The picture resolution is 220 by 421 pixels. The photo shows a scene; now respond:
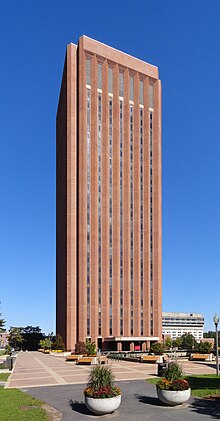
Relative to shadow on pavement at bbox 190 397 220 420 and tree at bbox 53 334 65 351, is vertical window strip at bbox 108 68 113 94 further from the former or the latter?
shadow on pavement at bbox 190 397 220 420

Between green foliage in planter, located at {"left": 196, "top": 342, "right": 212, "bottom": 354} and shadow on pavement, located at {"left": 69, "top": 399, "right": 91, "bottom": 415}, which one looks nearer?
shadow on pavement, located at {"left": 69, "top": 399, "right": 91, "bottom": 415}

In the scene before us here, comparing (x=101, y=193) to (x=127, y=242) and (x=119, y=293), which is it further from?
(x=119, y=293)

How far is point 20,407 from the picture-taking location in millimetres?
19219

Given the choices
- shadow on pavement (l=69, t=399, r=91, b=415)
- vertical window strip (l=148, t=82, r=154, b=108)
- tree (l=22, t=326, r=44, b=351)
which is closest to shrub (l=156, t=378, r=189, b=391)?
shadow on pavement (l=69, t=399, r=91, b=415)

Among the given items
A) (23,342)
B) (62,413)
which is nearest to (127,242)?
(23,342)

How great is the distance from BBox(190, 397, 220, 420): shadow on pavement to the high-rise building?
78339 mm

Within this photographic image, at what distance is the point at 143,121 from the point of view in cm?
11544

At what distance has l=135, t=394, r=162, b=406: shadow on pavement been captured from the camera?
65.7 ft

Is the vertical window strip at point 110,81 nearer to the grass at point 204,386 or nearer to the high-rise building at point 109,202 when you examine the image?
the high-rise building at point 109,202

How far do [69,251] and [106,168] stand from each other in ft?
72.0

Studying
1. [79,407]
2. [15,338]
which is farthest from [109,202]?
[79,407]

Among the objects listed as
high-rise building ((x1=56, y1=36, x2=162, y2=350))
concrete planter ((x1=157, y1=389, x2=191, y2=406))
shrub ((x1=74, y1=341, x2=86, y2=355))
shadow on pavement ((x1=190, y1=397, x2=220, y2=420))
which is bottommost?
shrub ((x1=74, y1=341, x2=86, y2=355))

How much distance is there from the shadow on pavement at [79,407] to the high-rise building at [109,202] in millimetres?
77499

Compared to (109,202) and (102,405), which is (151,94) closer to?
(109,202)
